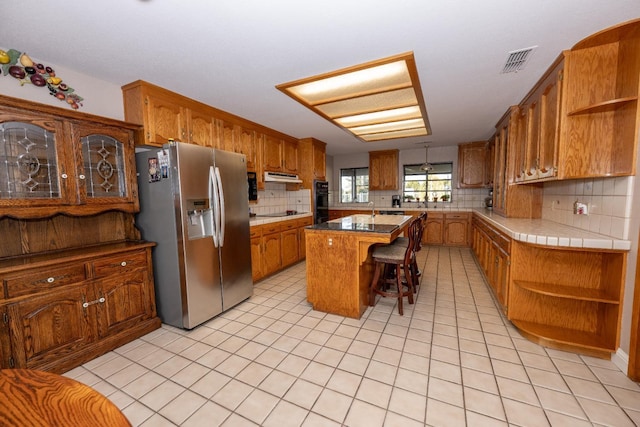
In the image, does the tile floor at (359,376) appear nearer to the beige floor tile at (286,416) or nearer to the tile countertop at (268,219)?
the beige floor tile at (286,416)

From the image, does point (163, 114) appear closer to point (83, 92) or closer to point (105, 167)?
point (83, 92)

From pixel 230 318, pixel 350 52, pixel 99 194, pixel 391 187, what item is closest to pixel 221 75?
pixel 350 52

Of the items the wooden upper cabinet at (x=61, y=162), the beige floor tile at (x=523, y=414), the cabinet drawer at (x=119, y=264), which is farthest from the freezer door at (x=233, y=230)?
the beige floor tile at (x=523, y=414)

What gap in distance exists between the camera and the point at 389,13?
1.59 m

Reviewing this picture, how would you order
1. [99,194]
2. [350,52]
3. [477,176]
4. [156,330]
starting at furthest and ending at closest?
[477,176], [156,330], [99,194], [350,52]

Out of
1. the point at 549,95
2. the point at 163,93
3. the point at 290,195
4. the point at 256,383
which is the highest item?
the point at 163,93

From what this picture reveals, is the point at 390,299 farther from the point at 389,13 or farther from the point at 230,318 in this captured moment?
the point at 389,13

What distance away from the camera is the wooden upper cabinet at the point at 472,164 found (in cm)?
565

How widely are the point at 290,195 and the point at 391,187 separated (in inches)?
104

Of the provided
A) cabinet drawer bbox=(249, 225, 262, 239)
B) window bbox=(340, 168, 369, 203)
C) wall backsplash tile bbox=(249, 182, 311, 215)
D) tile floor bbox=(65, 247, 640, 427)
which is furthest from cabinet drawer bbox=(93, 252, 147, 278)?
window bbox=(340, 168, 369, 203)

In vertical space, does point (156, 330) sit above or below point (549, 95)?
below

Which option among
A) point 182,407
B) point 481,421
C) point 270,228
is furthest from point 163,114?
point 481,421

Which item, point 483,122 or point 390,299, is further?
point 483,122

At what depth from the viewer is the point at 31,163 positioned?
1934 millimetres
